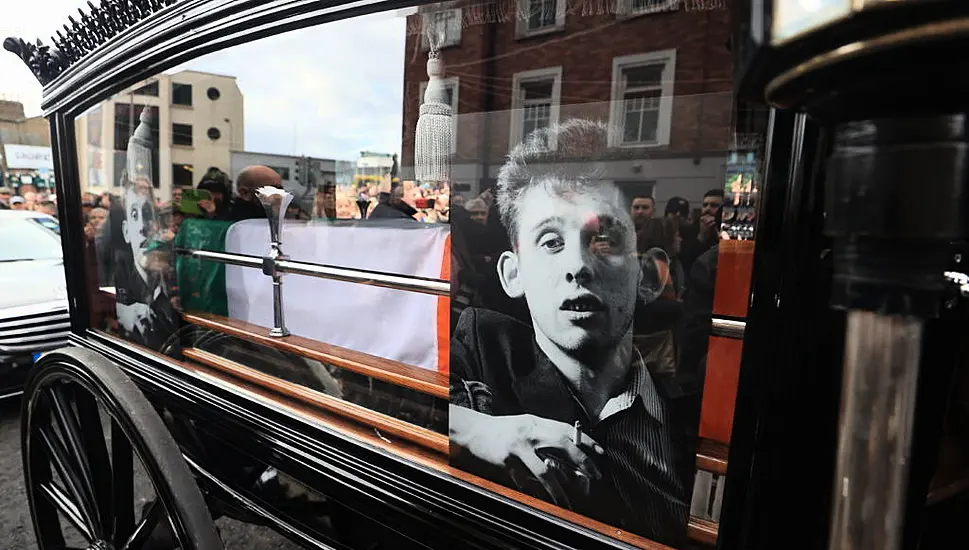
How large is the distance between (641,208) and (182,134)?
139 cm

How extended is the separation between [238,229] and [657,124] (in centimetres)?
125

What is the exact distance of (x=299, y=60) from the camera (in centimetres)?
134

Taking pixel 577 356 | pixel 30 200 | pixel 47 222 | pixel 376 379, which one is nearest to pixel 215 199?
pixel 376 379

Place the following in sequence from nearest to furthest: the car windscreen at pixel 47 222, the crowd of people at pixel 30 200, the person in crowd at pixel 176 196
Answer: the person in crowd at pixel 176 196, the car windscreen at pixel 47 222, the crowd of people at pixel 30 200

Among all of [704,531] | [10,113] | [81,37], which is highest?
[10,113]

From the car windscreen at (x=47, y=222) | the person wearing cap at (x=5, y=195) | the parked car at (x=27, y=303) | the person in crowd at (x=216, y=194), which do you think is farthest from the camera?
the person wearing cap at (x=5, y=195)

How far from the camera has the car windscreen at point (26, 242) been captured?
15.1 feet

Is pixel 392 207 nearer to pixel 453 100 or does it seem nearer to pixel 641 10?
pixel 453 100

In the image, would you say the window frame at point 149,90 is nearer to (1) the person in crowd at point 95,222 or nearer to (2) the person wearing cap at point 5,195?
(1) the person in crowd at point 95,222

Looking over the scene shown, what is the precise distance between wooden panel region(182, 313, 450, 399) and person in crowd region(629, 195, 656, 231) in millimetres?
619

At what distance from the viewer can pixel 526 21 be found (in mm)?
847

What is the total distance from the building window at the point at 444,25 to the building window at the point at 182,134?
935mm

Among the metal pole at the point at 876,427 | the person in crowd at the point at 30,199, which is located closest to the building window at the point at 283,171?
the metal pole at the point at 876,427

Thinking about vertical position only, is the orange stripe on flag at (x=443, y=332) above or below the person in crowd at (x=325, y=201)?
below
